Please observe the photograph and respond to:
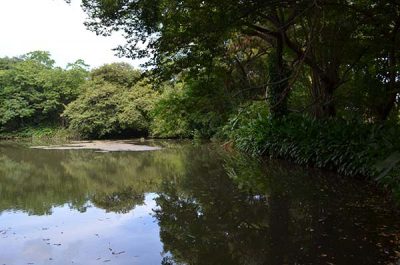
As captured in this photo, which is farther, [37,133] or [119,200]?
[37,133]

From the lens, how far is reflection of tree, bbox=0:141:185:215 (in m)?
8.38

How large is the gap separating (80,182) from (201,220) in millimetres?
5648

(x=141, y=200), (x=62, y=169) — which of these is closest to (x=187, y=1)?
(x=141, y=200)

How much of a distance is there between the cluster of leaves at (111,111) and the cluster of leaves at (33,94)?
5.66m

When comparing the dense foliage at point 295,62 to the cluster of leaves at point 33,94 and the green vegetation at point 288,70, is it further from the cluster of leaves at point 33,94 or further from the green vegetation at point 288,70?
the cluster of leaves at point 33,94

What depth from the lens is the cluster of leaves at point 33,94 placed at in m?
38.6

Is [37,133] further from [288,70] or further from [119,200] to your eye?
[119,200]

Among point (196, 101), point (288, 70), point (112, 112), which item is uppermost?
point (288, 70)

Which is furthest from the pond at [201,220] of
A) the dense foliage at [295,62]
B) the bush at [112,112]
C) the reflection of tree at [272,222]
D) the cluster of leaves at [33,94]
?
the cluster of leaves at [33,94]

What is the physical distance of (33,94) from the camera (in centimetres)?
3962

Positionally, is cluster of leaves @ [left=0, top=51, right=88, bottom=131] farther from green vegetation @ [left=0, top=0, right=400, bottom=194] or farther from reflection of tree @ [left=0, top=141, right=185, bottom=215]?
reflection of tree @ [left=0, top=141, right=185, bottom=215]

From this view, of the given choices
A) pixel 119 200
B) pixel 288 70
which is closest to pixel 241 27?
pixel 288 70

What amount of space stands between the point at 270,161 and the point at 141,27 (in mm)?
6541

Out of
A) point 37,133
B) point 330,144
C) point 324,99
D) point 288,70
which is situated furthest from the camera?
point 37,133
